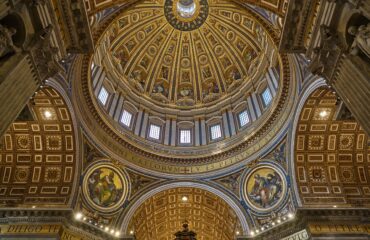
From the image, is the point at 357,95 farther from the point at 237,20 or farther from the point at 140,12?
the point at 140,12

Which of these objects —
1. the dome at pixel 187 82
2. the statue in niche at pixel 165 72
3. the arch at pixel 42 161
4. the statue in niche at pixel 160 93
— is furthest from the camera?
the statue in niche at pixel 165 72

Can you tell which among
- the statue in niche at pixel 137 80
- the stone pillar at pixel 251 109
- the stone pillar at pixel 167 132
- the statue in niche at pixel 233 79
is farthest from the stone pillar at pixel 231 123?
the statue in niche at pixel 137 80

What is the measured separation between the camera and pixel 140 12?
29875 mm

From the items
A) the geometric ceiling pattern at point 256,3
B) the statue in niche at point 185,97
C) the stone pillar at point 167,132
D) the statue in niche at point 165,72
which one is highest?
the statue in niche at point 165,72

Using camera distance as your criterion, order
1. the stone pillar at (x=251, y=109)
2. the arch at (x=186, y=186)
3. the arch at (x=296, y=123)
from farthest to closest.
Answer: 1. the stone pillar at (x=251, y=109)
2. the arch at (x=186, y=186)
3. the arch at (x=296, y=123)

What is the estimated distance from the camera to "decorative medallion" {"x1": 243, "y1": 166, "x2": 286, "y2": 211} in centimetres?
1991

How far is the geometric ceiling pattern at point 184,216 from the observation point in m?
22.1

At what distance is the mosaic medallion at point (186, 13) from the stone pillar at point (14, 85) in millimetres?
23701

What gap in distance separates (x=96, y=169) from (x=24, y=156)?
14.4 feet

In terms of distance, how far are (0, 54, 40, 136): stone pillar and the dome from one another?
1059 centimetres

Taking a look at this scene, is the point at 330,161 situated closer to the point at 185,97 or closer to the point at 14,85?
the point at 185,97

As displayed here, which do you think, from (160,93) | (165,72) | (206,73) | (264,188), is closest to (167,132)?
(160,93)

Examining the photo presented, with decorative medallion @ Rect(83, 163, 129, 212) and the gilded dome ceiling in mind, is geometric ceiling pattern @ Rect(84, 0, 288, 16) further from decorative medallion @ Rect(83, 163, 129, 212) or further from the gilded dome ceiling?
the gilded dome ceiling

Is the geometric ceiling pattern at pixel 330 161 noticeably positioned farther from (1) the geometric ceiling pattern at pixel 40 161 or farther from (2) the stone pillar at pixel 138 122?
(1) the geometric ceiling pattern at pixel 40 161
